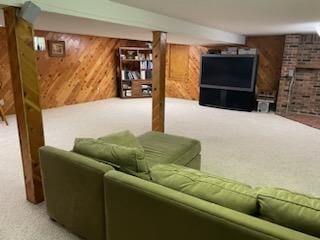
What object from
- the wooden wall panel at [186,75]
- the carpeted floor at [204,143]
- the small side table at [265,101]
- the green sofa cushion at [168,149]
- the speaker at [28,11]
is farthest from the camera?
the wooden wall panel at [186,75]

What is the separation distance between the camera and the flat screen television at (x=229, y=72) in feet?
21.0

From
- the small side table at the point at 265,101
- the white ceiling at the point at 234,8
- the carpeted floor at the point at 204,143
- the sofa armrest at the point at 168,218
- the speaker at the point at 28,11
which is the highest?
the white ceiling at the point at 234,8

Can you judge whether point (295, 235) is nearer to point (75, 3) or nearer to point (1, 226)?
point (1, 226)

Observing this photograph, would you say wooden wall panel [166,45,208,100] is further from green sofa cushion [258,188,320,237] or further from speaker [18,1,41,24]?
green sofa cushion [258,188,320,237]

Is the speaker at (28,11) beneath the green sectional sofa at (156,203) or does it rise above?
above

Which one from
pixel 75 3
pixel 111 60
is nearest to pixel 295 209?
pixel 75 3

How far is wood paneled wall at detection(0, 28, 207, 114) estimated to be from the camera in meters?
6.13

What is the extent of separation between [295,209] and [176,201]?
0.56 metres

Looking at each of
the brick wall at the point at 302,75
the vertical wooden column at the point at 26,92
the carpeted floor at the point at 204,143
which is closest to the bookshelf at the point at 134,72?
the carpeted floor at the point at 204,143

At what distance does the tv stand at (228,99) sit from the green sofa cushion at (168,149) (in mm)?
4193

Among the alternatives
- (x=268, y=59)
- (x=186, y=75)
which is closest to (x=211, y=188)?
(x=268, y=59)

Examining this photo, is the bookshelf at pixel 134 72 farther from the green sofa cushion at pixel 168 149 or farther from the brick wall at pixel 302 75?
the green sofa cushion at pixel 168 149

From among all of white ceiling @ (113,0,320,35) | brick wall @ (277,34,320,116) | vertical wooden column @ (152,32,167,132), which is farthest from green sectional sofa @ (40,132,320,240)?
brick wall @ (277,34,320,116)

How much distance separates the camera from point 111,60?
7977 mm
